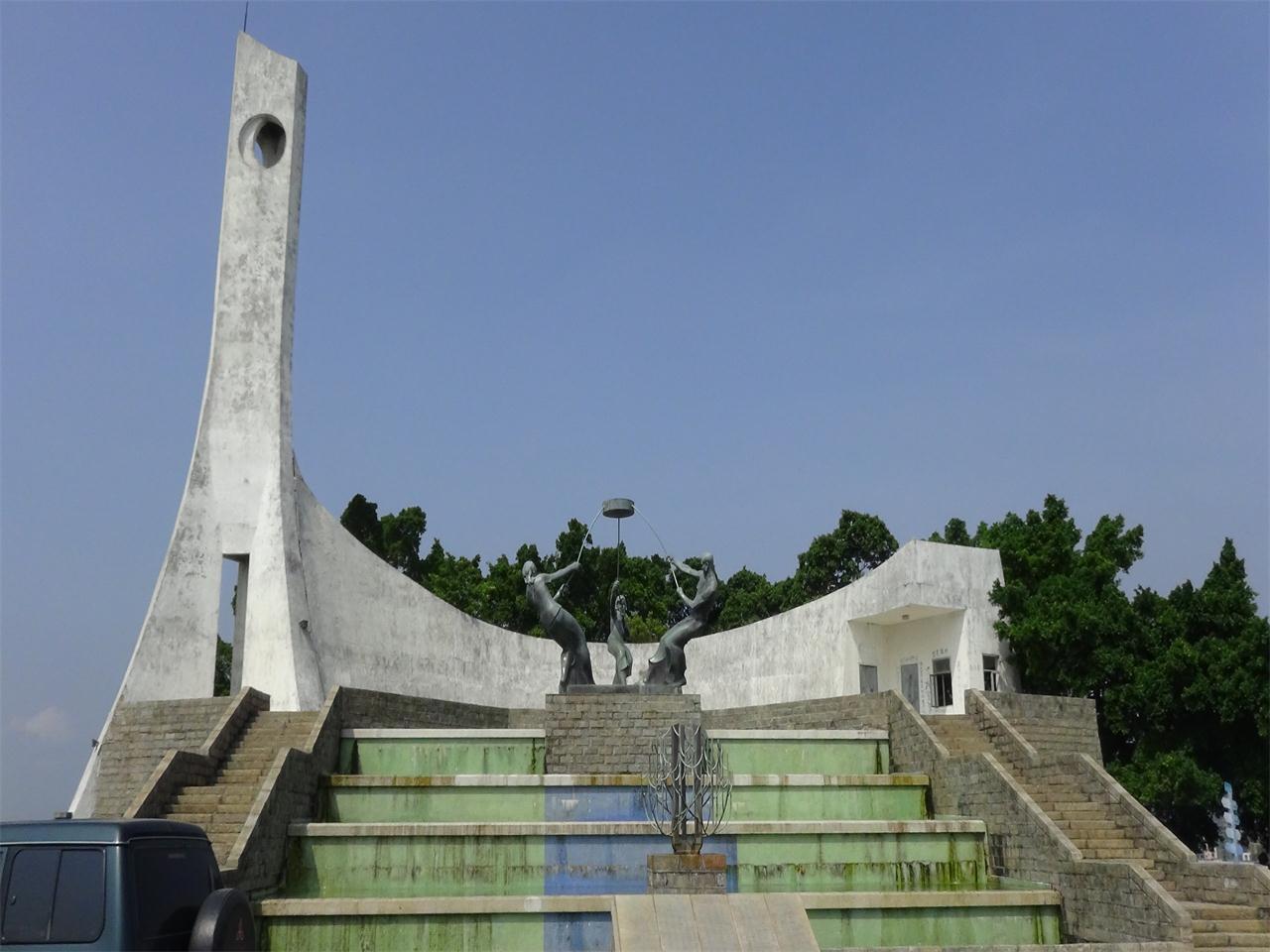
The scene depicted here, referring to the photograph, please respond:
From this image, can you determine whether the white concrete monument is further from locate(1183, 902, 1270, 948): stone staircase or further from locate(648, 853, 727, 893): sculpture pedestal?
locate(1183, 902, 1270, 948): stone staircase

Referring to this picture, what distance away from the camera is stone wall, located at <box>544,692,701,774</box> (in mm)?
12539

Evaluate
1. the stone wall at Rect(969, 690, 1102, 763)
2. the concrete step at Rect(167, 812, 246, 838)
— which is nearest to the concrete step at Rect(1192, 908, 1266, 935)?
the stone wall at Rect(969, 690, 1102, 763)

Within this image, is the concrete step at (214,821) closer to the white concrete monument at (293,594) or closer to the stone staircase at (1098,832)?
the white concrete monument at (293,594)

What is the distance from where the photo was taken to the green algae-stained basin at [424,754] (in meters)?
12.5

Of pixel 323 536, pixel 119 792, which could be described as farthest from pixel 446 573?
pixel 119 792

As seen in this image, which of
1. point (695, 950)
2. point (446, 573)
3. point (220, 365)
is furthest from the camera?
point (446, 573)

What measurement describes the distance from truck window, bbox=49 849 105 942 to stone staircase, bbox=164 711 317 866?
4.62 m

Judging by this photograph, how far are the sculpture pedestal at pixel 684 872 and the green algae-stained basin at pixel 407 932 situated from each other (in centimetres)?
A: 227

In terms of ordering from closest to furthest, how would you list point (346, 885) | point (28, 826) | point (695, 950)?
point (695, 950) → point (28, 826) → point (346, 885)

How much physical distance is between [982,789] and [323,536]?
11.2 metres

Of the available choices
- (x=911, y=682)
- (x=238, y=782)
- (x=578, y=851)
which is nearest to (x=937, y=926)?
(x=578, y=851)

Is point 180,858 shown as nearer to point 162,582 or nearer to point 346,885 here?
point 346,885

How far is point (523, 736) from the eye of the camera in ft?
42.0

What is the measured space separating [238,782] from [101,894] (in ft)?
22.0
